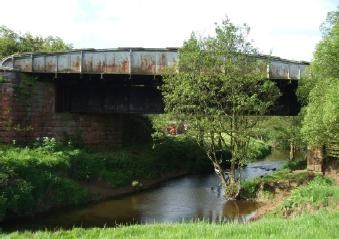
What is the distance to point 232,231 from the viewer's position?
46.7 ft

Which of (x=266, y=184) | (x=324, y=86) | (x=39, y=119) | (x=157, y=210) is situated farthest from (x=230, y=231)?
(x=39, y=119)

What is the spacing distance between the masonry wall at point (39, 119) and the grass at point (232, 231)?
1718 centimetres

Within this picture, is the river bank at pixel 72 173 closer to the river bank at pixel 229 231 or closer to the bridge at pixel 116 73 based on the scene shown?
the bridge at pixel 116 73

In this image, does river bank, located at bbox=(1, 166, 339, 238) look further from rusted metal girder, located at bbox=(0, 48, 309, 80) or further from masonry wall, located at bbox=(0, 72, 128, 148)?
rusted metal girder, located at bbox=(0, 48, 309, 80)

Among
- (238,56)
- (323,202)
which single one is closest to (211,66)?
(238,56)

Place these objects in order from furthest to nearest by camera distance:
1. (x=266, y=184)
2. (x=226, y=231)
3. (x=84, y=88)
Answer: (x=84, y=88)
(x=266, y=184)
(x=226, y=231)

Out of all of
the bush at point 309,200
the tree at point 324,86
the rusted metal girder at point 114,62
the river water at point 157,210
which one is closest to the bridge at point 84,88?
the rusted metal girder at point 114,62

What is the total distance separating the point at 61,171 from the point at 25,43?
28.3 m

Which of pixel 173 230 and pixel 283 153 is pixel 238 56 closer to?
pixel 173 230

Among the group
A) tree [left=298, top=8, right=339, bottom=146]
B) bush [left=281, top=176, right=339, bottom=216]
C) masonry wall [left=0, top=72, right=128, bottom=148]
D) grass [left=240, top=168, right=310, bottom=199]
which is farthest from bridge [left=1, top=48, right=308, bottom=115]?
bush [left=281, top=176, right=339, bottom=216]

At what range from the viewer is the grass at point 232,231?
13.4 metres

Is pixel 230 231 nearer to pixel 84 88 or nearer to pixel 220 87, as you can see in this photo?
pixel 220 87

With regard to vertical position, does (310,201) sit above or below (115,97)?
below

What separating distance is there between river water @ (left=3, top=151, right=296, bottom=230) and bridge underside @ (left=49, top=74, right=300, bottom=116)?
20.8 ft
